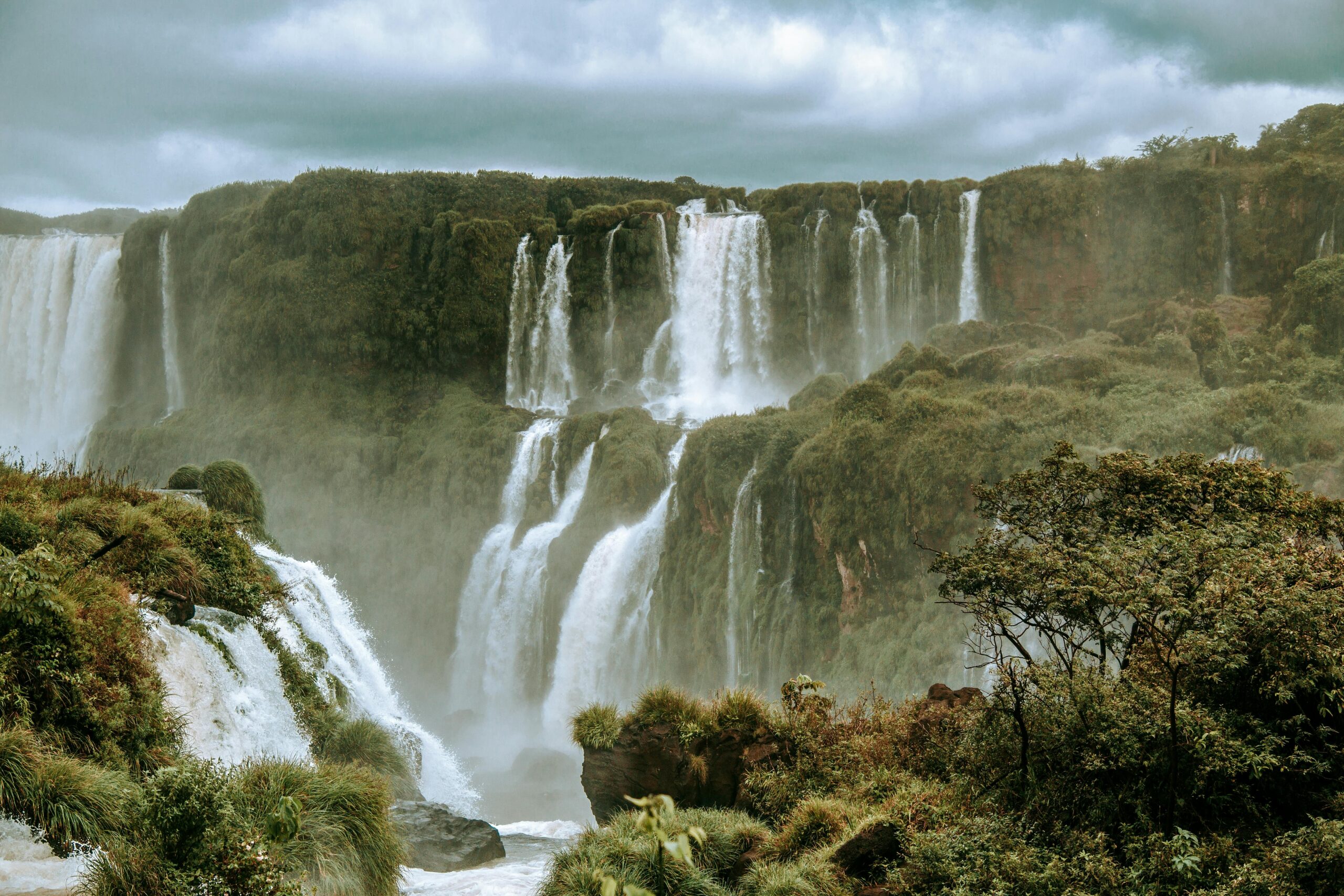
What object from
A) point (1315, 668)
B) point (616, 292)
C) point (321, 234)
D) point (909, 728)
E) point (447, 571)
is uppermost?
point (321, 234)

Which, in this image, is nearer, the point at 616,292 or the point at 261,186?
the point at 616,292

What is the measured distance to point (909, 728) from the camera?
553 inches

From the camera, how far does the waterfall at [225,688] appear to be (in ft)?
43.0

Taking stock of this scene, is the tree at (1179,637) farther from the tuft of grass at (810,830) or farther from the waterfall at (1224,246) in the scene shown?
the waterfall at (1224,246)

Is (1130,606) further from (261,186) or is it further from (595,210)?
(261,186)

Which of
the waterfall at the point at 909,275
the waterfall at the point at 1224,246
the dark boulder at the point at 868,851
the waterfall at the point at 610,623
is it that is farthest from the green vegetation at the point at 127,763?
the waterfall at the point at 1224,246

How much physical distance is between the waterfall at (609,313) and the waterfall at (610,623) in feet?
49.5

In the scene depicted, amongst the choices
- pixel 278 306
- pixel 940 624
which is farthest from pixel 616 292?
pixel 940 624

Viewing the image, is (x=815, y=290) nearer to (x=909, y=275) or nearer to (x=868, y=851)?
(x=909, y=275)

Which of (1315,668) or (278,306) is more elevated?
(278,306)

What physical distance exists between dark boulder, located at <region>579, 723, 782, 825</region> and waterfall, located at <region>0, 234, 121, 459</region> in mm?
55827

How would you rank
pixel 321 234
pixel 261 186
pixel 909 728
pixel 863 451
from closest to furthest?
pixel 909 728 → pixel 863 451 → pixel 321 234 → pixel 261 186

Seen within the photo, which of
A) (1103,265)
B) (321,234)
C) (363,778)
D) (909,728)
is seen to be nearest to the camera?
(363,778)

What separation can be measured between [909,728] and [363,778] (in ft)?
23.2
